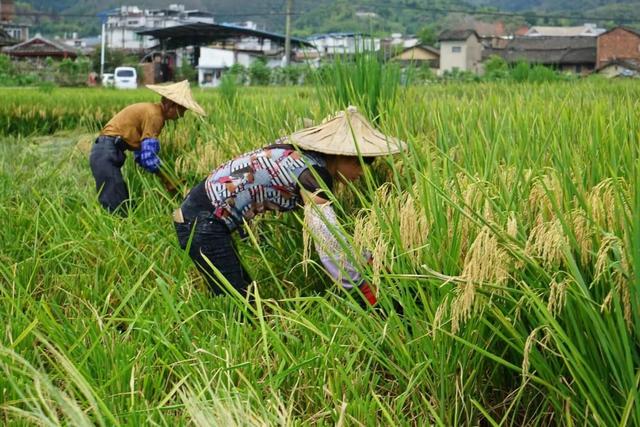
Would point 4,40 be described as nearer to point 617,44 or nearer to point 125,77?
point 125,77

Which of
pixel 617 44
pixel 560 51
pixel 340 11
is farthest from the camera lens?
pixel 340 11

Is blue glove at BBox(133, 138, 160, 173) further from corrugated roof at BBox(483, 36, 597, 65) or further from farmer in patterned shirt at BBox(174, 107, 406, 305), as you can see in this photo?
corrugated roof at BBox(483, 36, 597, 65)

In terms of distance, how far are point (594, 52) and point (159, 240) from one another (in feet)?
168

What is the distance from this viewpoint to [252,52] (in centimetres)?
4928

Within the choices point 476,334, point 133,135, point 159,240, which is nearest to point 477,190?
point 476,334

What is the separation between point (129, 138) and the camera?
5008mm

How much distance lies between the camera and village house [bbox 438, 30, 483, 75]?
55.5 meters

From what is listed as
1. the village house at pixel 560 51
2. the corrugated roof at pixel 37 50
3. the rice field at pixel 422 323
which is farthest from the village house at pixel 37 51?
the rice field at pixel 422 323

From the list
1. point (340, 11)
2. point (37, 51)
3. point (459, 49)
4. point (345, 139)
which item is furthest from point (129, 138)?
point (340, 11)

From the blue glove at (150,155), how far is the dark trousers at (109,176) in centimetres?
22

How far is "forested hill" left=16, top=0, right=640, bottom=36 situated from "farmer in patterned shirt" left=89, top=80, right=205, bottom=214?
Result: 37.1 metres

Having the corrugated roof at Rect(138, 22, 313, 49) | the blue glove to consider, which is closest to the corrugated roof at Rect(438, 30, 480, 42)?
the corrugated roof at Rect(138, 22, 313, 49)

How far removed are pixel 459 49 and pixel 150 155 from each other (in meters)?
53.7

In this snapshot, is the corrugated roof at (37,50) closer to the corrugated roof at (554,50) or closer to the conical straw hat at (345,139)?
the corrugated roof at (554,50)
